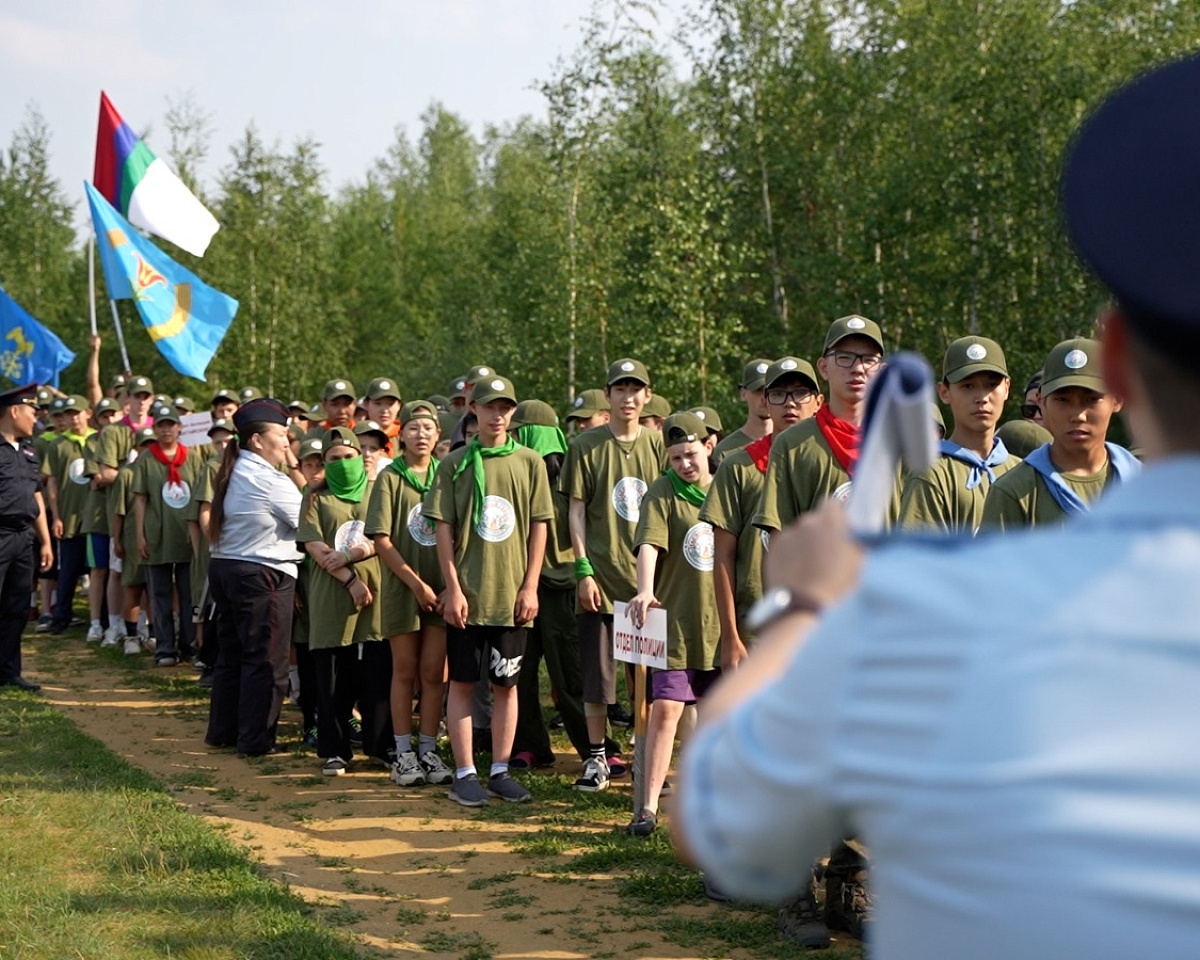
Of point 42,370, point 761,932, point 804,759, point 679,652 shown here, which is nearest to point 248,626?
point 679,652

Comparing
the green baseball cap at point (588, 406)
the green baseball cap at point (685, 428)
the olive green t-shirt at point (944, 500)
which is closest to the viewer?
the olive green t-shirt at point (944, 500)

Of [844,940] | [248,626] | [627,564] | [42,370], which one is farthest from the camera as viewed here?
[42,370]

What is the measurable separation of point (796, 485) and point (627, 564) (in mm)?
3073

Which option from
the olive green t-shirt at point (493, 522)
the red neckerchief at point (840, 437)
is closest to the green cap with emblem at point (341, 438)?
the olive green t-shirt at point (493, 522)

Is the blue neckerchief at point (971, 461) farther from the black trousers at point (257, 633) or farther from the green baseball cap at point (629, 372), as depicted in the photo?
the black trousers at point (257, 633)

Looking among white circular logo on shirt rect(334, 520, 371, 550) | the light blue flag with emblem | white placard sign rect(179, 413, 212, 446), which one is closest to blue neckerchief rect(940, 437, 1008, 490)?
white circular logo on shirt rect(334, 520, 371, 550)

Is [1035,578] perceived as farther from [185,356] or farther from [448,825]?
[185,356]

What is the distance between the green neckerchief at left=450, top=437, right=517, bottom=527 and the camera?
8.70m

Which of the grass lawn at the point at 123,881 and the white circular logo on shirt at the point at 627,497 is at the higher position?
the white circular logo on shirt at the point at 627,497

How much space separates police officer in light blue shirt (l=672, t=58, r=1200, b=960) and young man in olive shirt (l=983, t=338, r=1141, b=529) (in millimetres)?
4004

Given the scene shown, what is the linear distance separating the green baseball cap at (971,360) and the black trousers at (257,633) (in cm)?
555

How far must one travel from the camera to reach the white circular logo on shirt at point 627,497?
930 centimetres

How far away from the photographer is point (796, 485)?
6301mm

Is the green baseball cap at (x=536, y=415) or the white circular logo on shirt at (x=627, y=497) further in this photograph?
the green baseball cap at (x=536, y=415)
